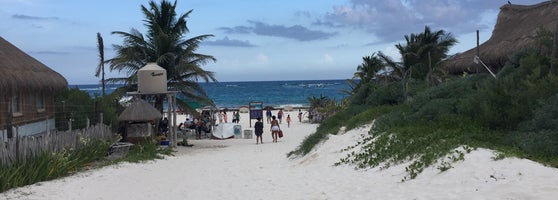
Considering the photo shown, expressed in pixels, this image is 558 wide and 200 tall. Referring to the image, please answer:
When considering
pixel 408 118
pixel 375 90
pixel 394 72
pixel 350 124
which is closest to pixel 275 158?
pixel 350 124

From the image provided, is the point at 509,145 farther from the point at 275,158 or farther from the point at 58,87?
the point at 58,87

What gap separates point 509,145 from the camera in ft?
29.2

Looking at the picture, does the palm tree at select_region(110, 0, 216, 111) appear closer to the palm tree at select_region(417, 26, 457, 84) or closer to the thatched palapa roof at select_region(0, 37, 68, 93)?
the thatched palapa roof at select_region(0, 37, 68, 93)

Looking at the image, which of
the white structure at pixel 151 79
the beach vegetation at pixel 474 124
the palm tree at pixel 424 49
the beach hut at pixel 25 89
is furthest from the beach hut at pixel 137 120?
the palm tree at pixel 424 49

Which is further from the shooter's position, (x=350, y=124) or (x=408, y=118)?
(x=350, y=124)

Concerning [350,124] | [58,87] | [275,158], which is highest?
[58,87]

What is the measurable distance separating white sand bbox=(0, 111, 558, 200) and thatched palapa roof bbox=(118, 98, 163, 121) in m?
3.38

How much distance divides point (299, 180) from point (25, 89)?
984 cm

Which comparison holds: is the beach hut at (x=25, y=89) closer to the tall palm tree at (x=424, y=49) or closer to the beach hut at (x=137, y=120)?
the beach hut at (x=137, y=120)

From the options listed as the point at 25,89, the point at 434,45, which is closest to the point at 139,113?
the point at 25,89

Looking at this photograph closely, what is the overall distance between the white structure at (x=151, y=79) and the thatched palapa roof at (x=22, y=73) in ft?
9.47

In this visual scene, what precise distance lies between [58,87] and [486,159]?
1580 cm

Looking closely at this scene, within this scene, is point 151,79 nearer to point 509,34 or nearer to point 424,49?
point 424,49

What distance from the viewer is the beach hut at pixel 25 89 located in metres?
15.1
